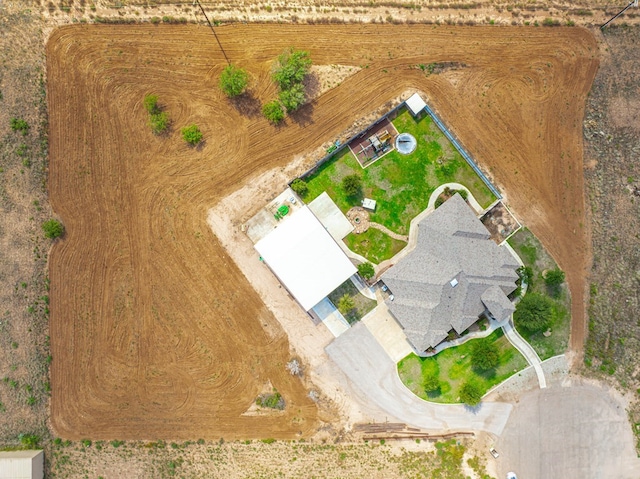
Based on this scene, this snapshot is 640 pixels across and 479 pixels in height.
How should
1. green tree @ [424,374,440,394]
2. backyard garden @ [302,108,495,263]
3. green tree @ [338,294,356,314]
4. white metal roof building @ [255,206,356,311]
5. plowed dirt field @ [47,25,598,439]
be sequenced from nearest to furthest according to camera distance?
white metal roof building @ [255,206,356,311]
green tree @ [338,294,356,314]
green tree @ [424,374,440,394]
plowed dirt field @ [47,25,598,439]
backyard garden @ [302,108,495,263]

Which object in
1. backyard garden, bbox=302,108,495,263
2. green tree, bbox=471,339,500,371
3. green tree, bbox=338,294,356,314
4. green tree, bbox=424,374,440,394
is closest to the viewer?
green tree, bbox=471,339,500,371

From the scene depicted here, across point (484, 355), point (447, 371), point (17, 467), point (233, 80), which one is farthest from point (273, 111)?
point (17, 467)

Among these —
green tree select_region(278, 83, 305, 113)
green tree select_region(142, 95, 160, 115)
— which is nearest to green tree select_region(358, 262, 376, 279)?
green tree select_region(278, 83, 305, 113)

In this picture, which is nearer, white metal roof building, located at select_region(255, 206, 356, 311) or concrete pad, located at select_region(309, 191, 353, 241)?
white metal roof building, located at select_region(255, 206, 356, 311)

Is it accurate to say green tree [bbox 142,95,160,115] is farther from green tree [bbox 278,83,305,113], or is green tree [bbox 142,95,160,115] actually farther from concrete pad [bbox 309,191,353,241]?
concrete pad [bbox 309,191,353,241]

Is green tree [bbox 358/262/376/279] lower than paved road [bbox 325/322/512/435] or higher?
higher

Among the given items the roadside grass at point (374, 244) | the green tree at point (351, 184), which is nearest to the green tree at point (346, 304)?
the roadside grass at point (374, 244)

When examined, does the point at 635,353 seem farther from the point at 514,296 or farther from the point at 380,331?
the point at 380,331
